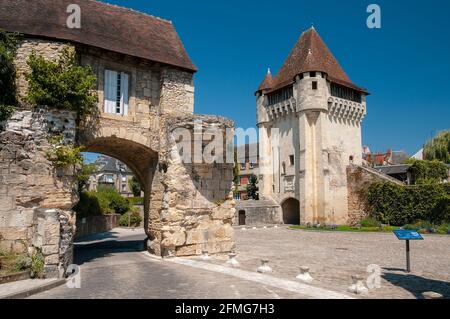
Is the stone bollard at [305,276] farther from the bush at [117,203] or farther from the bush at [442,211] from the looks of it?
the bush at [117,203]

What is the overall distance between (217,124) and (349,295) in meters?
6.86

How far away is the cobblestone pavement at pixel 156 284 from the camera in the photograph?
6.76 m

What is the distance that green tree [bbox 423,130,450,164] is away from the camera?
31.9 meters

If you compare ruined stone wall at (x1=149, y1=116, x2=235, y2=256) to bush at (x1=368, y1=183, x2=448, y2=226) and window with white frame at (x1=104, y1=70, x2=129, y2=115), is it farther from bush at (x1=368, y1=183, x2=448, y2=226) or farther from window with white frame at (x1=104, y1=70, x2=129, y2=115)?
bush at (x1=368, y1=183, x2=448, y2=226)

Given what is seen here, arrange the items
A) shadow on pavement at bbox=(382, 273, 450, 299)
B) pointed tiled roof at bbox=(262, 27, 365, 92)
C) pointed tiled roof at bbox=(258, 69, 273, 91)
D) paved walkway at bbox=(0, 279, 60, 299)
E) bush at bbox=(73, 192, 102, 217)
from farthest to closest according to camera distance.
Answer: pointed tiled roof at bbox=(258, 69, 273, 91), pointed tiled roof at bbox=(262, 27, 365, 92), bush at bbox=(73, 192, 102, 217), shadow on pavement at bbox=(382, 273, 450, 299), paved walkway at bbox=(0, 279, 60, 299)

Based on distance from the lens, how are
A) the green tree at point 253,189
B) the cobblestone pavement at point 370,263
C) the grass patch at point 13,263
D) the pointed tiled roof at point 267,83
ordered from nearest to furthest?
the cobblestone pavement at point 370,263 < the grass patch at point 13,263 < the pointed tiled roof at point 267,83 < the green tree at point 253,189

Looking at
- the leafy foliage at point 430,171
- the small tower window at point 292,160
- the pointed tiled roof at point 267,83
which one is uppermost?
the pointed tiled roof at point 267,83

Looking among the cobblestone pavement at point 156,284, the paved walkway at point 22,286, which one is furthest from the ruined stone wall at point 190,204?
the paved walkway at point 22,286

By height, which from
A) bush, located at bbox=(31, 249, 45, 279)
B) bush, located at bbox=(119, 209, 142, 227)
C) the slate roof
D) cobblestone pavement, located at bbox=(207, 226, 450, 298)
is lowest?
bush, located at bbox=(119, 209, 142, 227)

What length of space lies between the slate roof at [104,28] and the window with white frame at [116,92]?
85 cm

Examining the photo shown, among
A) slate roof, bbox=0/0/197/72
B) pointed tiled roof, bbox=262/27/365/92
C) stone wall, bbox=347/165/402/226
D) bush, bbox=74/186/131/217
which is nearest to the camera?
slate roof, bbox=0/0/197/72

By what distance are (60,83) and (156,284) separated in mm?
5992

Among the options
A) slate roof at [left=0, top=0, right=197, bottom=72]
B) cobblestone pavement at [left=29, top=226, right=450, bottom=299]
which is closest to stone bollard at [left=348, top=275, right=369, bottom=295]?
cobblestone pavement at [left=29, top=226, right=450, bottom=299]

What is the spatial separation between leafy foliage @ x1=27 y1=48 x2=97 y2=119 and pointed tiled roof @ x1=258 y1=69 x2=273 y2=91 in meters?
27.0
